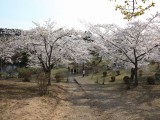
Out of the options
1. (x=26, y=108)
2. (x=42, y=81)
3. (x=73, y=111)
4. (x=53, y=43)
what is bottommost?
(x=73, y=111)

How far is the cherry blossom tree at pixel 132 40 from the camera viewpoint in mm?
33219

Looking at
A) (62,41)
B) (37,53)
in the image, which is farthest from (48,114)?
(37,53)

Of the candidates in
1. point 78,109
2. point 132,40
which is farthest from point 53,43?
point 78,109

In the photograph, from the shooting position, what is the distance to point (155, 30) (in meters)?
33.9

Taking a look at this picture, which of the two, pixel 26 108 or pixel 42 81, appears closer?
pixel 26 108

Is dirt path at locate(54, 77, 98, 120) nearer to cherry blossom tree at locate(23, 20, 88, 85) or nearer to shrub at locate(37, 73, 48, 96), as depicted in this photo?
shrub at locate(37, 73, 48, 96)

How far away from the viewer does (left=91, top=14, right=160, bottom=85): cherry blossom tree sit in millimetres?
33219

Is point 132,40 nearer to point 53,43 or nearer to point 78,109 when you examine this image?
point 53,43

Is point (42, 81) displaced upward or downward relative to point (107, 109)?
upward

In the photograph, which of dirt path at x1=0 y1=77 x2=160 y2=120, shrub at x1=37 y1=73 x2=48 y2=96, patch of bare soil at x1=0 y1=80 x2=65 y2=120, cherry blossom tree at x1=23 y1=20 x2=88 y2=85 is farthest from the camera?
cherry blossom tree at x1=23 y1=20 x2=88 y2=85

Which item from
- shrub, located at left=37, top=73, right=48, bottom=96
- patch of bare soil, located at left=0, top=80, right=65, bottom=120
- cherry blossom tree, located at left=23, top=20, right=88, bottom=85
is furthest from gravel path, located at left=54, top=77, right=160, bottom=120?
cherry blossom tree, located at left=23, top=20, right=88, bottom=85

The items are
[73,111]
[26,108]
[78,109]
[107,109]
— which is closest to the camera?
[26,108]

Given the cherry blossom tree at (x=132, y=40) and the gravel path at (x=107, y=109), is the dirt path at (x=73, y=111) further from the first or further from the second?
the cherry blossom tree at (x=132, y=40)

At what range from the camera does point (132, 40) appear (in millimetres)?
34375
